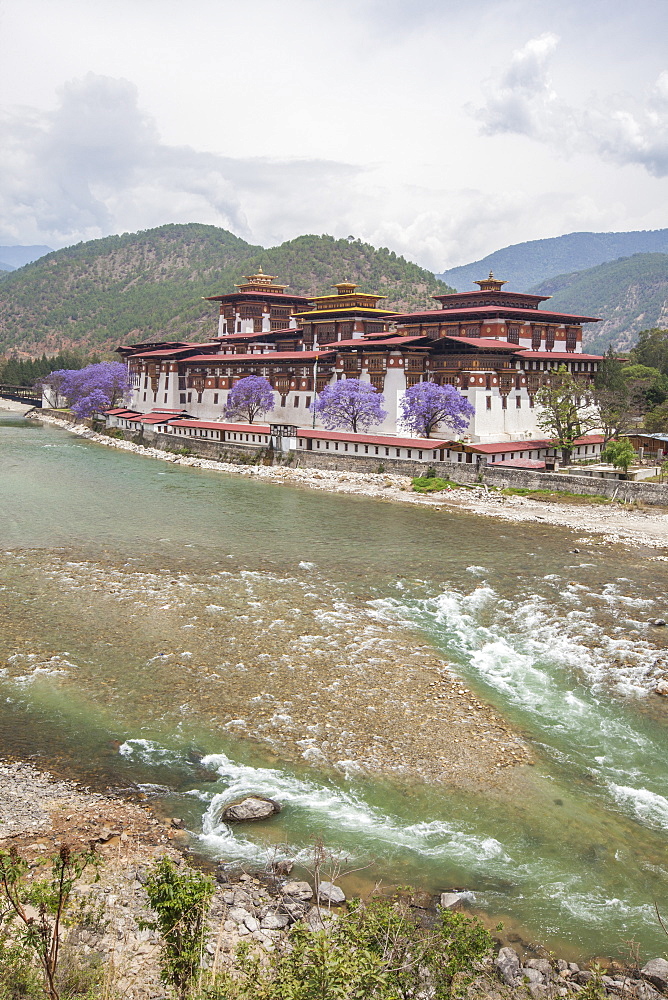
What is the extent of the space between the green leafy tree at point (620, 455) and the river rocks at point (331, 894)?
41.3m

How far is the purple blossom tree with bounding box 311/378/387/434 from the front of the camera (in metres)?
63.9

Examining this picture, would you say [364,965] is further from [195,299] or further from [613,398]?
[195,299]

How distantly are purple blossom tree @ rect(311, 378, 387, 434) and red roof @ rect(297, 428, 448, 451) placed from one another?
2.07 m

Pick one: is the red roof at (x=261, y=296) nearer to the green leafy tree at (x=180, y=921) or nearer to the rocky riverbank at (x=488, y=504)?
the rocky riverbank at (x=488, y=504)

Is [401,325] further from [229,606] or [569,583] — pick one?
[229,606]

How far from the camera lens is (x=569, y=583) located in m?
31.5

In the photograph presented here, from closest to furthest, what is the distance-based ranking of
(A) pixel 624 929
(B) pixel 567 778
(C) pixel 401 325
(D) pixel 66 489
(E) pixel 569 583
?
(A) pixel 624 929, (B) pixel 567 778, (E) pixel 569 583, (D) pixel 66 489, (C) pixel 401 325

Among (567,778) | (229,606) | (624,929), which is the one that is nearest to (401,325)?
(229,606)

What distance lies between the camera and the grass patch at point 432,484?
5278 centimetres

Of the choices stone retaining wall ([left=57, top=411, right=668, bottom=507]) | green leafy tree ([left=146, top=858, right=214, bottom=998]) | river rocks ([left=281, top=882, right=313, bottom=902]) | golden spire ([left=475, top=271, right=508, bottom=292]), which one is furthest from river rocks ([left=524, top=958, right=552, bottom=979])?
golden spire ([left=475, top=271, right=508, bottom=292])

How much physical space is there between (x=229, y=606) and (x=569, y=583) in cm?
1412

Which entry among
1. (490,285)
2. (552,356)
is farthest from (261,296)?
(552,356)

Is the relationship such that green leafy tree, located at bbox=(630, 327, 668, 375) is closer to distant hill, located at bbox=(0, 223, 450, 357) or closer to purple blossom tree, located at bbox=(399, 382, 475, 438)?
purple blossom tree, located at bbox=(399, 382, 475, 438)

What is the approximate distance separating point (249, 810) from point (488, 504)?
3572 cm
